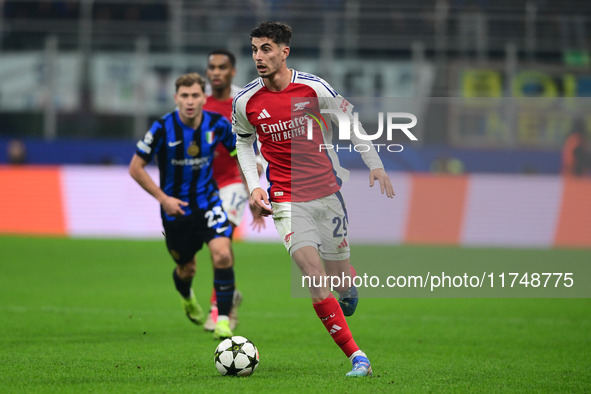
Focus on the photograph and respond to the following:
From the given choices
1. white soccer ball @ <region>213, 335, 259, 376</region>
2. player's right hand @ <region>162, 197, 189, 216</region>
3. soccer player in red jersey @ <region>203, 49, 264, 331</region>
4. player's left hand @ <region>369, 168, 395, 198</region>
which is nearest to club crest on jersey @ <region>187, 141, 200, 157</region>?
player's right hand @ <region>162, 197, 189, 216</region>

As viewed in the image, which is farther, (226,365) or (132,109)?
(132,109)

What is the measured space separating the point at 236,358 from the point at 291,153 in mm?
1479

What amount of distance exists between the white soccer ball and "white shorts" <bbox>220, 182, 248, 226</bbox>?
10.0 feet

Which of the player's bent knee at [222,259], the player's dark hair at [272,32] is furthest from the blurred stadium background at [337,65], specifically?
the player's dark hair at [272,32]

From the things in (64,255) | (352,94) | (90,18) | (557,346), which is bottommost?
(64,255)

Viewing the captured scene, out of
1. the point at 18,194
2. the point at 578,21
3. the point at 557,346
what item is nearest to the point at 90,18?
the point at 18,194

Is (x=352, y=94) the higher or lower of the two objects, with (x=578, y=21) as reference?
lower

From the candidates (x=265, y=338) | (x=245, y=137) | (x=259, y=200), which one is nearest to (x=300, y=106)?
(x=245, y=137)

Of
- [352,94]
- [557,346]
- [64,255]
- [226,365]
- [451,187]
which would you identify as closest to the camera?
[226,365]

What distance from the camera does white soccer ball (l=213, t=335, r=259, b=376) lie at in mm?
A: 5938

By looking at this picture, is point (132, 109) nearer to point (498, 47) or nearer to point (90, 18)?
point (90, 18)

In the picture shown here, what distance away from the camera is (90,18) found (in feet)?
72.8

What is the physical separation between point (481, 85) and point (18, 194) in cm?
1070

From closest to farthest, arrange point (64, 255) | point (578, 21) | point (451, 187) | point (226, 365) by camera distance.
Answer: point (226, 365)
point (64, 255)
point (451, 187)
point (578, 21)
